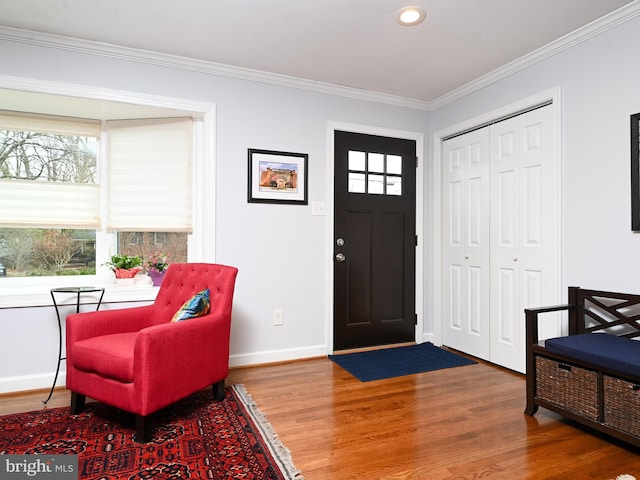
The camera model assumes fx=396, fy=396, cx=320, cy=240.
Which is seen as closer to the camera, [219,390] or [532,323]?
[532,323]

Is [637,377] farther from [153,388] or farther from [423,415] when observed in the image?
[153,388]

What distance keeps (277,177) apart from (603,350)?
2.50 meters

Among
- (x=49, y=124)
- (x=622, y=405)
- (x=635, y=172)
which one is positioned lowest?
(x=622, y=405)

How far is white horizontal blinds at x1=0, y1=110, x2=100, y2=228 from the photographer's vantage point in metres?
2.99

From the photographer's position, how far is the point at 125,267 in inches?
125

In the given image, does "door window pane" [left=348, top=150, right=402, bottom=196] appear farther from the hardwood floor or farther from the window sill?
the window sill

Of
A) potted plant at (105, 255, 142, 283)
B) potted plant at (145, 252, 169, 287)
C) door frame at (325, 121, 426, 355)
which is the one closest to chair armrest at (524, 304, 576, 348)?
door frame at (325, 121, 426, 355)

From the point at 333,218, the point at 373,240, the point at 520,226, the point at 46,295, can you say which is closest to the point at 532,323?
the point at 520,226

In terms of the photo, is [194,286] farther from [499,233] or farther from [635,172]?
[635,172]

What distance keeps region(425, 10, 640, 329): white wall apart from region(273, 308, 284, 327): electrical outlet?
7.00 ft

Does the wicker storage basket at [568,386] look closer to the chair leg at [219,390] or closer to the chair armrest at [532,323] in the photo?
the chair armrest at [532,323]

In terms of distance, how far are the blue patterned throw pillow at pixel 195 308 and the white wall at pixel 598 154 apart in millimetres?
2416

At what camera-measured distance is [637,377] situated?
6.02 ft

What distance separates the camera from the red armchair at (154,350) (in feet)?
6.59
